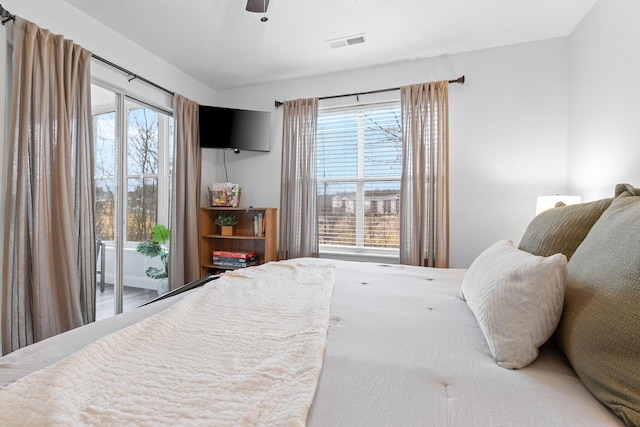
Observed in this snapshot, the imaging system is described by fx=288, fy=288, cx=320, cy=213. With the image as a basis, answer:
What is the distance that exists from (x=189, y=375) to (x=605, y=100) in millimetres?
2720

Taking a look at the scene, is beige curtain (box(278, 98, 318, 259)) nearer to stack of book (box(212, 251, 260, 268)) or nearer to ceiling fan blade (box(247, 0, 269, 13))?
stack of book (box(212, 251, 260, 268))

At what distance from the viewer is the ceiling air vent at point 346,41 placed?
2453mm

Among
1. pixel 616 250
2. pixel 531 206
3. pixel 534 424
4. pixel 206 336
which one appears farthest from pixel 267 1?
pixel 531 206

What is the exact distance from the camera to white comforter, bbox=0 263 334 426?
53 centimetres

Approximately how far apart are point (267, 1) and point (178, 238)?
227 cm

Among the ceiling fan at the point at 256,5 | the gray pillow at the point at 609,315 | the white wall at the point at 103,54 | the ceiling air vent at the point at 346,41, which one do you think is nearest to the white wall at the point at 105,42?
the white wall at the point at 103,54

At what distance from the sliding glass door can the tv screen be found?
0.37 meters

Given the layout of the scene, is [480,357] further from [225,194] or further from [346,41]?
[225,194]

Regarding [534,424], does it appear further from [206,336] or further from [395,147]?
[395,147]

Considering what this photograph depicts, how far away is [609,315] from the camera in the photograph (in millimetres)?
620

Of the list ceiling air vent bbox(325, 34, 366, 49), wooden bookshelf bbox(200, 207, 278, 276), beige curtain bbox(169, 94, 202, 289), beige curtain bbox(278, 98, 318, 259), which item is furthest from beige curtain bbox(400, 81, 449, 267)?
beige curtain bbox(169, 94, 202, 289)

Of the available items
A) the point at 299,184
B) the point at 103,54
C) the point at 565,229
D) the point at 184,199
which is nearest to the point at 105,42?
the point at 103,54

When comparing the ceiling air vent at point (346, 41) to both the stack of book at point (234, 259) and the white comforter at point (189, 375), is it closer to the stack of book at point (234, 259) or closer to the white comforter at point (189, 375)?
the stack of book at point (234, 259)

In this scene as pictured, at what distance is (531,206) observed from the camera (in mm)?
2488
